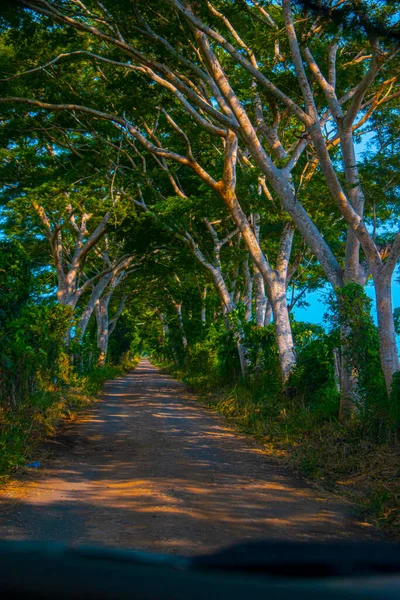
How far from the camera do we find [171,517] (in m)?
5.45

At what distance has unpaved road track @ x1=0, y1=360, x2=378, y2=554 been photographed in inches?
195

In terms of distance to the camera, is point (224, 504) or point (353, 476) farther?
point (353, 476)

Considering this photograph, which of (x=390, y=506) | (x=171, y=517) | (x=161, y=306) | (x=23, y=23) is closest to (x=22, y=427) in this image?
(x=171, y=517)

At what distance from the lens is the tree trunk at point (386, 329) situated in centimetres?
A: 853

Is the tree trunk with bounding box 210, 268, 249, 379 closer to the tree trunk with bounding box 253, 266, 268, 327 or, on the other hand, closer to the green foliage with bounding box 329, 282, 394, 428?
the tree trunk with bounding box 253, 266, 268, 327

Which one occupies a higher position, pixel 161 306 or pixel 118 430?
pixel 161 306

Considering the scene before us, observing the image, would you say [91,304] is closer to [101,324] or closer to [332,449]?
[101,324]

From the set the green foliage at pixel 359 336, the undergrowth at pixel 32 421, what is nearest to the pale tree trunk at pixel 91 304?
the undergrowth at pixel 32 421

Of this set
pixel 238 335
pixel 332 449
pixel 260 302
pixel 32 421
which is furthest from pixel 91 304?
pixel 332 449

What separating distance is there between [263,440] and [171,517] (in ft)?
17.9

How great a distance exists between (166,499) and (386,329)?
4313 mm

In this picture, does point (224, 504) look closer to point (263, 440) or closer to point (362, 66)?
point (263, 440)

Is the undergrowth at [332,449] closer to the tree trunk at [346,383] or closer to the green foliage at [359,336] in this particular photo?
the tree trunk at [346,383]

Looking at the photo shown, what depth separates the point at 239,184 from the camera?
17219mm
